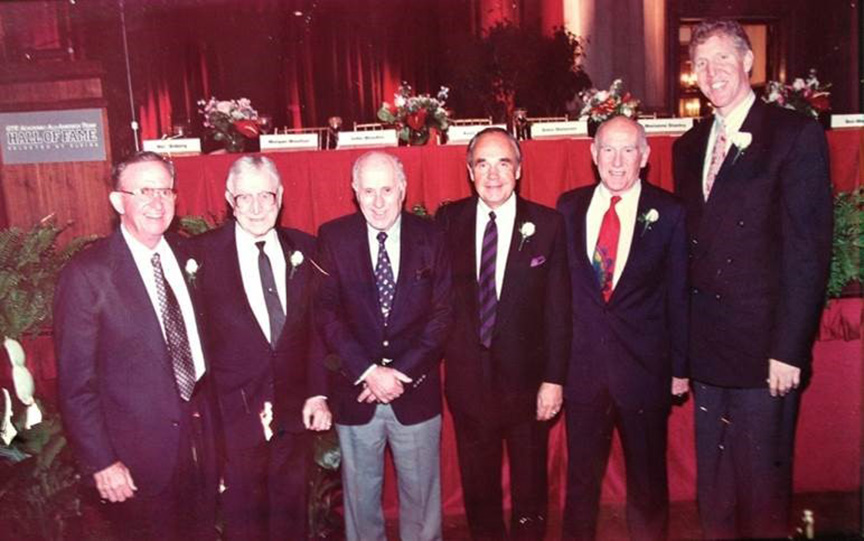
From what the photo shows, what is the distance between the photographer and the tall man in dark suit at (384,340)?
7.88 ft

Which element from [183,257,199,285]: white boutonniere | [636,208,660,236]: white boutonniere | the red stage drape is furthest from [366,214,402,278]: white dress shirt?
the red stage drape

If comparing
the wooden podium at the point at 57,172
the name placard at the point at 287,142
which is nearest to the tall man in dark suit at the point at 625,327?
the name placard at the point at 287,142

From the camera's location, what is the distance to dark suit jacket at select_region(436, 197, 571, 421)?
95.3 inches

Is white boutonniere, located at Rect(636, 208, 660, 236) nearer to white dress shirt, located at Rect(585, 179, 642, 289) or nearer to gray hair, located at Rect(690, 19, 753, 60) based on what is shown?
white dress shirt, located at Rect(585, 179, 642, 289)

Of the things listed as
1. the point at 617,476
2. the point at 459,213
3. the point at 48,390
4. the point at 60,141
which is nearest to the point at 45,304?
the point at 48,390

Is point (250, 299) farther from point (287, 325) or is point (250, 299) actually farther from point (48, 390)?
point (48, 390)

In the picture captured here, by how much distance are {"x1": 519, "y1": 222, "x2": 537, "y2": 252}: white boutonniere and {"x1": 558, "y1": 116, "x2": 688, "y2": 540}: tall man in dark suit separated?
192 millimetres

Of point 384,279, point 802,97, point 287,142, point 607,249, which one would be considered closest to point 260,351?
point 384,279

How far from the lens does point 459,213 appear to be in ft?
8.41

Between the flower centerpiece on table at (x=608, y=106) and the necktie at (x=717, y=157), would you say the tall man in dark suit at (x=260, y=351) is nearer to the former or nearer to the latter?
the necktie at (x=717, y=157)

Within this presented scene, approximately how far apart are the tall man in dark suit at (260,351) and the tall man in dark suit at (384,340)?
0.36 ft

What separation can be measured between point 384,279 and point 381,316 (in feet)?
0.46

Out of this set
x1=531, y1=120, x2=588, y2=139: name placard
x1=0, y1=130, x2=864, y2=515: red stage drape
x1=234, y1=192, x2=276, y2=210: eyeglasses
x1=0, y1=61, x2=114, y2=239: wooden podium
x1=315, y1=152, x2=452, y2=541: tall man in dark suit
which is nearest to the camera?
x1=234, y1=192, x2=276, y2=210: eyeglasses

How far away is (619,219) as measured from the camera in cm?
246
